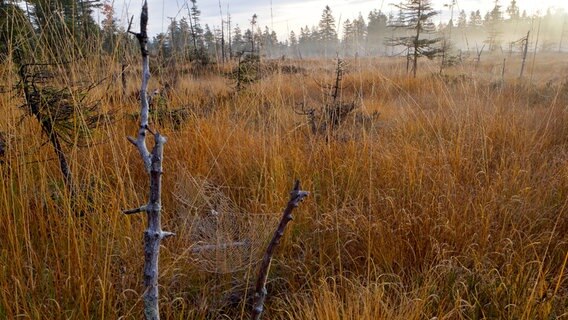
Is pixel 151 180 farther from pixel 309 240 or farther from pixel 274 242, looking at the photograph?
pixel 309 240

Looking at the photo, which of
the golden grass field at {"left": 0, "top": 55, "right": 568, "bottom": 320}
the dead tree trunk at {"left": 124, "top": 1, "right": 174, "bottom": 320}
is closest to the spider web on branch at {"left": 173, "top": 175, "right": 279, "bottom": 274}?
the golden grass field at {"left": 0, "top": 55, "right": 568, "bottom": 320}

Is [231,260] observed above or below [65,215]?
below

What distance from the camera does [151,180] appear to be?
697 millimetres

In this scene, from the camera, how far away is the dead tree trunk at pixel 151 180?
2.23ft

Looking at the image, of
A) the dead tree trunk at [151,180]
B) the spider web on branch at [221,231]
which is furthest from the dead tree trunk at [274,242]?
the spider web on branch at [221,231]

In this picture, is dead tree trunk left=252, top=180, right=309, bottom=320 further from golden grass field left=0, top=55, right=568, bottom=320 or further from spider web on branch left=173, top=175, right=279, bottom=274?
spider web on branch left=173, top=175, right=279, bottom=274

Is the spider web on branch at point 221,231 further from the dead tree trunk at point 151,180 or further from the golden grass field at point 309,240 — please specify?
the dead tree trunk at point 151,180

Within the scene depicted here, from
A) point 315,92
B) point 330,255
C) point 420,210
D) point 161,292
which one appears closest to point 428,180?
point 420,210

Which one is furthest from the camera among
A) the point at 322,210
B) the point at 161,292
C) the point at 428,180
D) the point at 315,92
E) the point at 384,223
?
the point at 315,92

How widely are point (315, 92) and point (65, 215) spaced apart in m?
6.28

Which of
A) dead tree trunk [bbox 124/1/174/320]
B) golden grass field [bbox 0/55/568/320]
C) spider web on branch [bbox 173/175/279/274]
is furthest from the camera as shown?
spider web on branch [bbox 173/175/279/274]

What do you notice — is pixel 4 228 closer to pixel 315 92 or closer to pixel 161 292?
pixel 161 292

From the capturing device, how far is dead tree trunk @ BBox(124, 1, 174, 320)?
68cm

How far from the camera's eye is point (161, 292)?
3.86 feet
